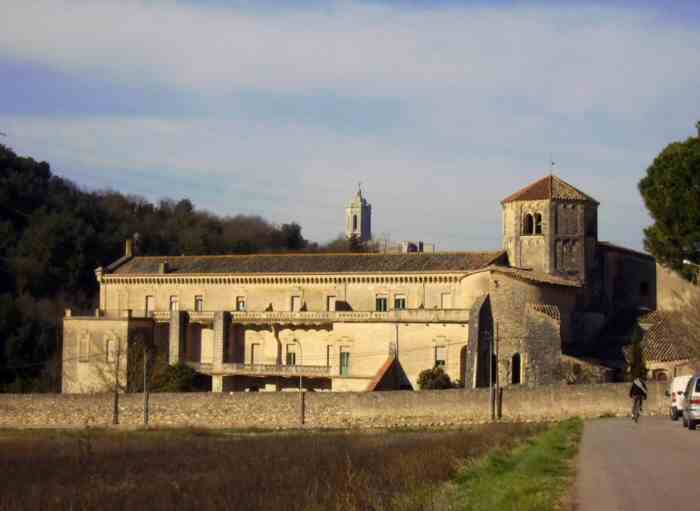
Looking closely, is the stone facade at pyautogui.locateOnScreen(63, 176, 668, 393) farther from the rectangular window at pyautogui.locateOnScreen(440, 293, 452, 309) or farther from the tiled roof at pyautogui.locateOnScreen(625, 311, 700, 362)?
the tiled roof at pyautogui.locateOnScreen(625, 311, 700, 362)

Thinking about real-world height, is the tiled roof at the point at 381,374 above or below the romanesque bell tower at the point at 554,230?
below

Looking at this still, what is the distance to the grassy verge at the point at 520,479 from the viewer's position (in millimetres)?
13438

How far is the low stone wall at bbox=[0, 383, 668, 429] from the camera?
1565 inches

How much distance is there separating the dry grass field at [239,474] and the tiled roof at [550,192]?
23656mm

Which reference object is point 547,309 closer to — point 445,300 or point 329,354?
point 445,300

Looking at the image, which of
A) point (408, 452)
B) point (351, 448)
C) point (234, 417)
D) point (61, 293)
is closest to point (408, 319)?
point (234, 417)

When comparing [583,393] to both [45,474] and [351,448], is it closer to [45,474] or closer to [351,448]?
[351,448]

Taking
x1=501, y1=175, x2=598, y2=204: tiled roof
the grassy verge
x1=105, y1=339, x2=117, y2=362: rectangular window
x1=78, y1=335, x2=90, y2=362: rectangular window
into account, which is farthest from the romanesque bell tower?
the grassy verge

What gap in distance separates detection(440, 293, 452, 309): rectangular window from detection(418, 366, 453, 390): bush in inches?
176

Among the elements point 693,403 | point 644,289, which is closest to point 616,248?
point 644,289

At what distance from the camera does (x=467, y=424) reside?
1634 inches

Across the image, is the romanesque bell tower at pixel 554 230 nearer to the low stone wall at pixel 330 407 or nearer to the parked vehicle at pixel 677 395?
the low stone wall at pixel 330 407

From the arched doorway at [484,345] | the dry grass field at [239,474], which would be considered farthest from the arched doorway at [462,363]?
the dry grass field at [239,474]

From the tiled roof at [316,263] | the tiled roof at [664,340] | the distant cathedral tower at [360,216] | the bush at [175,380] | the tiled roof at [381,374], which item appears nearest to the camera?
the tiled roof at [664,340]
